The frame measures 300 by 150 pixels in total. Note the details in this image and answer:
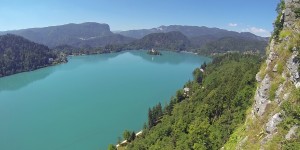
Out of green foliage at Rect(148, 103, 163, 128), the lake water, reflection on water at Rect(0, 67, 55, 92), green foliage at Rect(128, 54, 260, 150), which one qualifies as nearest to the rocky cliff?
green foliage at Rect(128, 54, 260, 150)

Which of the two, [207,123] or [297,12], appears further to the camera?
[207,123]

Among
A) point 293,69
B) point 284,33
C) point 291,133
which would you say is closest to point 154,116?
point 284,33

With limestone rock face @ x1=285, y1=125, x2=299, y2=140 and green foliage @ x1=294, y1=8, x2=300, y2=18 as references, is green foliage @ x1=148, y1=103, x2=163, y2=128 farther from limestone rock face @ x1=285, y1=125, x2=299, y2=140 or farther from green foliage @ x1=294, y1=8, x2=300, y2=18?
limestone rock face @ x1=285, y1=125, x2=299, y2=140

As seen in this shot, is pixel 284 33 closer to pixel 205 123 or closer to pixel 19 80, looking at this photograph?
pixel 205 123

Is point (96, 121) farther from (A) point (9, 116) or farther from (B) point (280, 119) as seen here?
(B) point (280, 119)

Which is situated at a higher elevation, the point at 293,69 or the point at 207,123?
the point at 293,69

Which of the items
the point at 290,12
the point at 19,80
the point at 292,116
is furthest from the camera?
the point at 19,80

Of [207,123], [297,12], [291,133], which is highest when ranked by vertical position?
[297,12]

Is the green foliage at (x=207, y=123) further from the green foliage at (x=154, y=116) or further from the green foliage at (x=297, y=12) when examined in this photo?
the green foliage at (x=297, y=12)
